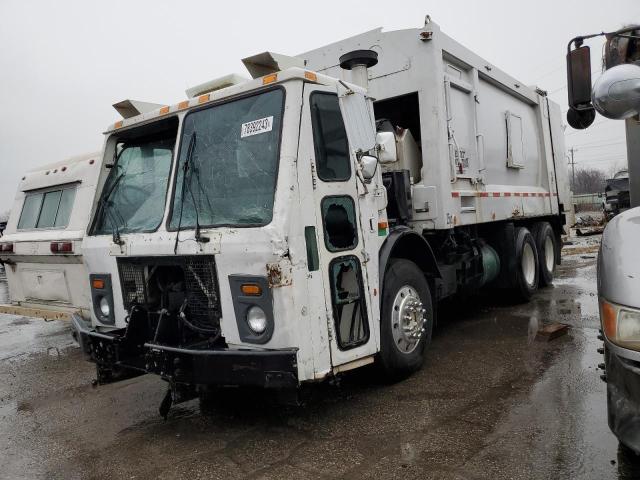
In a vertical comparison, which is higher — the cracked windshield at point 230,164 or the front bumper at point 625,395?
the cracked windshield at point 230,164

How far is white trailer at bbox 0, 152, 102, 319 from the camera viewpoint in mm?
5693

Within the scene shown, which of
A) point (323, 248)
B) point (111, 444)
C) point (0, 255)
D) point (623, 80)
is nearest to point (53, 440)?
point (111, 444)

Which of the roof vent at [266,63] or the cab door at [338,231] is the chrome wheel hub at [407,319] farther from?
the roof vent at [266,63]

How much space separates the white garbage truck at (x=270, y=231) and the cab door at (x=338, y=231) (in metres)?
0.01

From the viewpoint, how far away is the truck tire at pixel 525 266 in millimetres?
7094

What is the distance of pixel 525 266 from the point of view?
7469 millimetres

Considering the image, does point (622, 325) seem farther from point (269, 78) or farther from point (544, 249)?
point (544, 249)

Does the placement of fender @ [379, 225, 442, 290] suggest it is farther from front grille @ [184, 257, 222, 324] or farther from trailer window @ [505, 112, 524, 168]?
trailer window @ [505, 112, 524, 168]

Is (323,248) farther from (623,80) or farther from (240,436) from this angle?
(623,80)

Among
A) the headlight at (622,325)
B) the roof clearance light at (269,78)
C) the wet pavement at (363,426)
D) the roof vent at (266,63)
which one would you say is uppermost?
the roof vent at (266,63)

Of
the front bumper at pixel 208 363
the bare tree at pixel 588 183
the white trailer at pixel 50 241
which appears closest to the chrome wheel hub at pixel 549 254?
the front bumper at pixel 208 363

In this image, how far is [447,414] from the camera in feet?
12.0

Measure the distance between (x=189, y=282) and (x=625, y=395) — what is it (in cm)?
269

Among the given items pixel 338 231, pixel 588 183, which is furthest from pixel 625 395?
pixel 588 183
